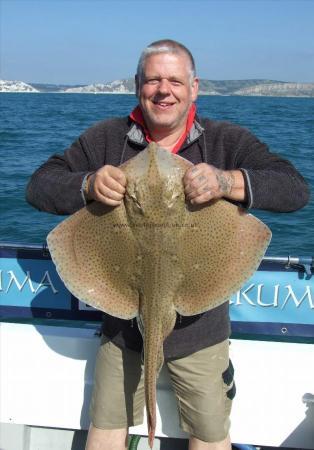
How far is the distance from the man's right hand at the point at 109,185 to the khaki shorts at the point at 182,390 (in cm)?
97

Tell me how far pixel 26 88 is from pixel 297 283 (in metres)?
204

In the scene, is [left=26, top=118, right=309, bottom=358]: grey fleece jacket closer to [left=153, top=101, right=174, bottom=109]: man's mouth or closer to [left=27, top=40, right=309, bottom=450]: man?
[left=27, top=40, right=309, bottom=450]: man

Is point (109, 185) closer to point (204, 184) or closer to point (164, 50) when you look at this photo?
point (204, 184)

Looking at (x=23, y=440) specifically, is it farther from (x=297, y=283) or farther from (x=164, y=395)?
(x=297, y=283)

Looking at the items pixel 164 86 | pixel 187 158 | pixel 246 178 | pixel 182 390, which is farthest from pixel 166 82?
pixel 182 390

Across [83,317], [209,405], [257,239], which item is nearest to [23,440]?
[83,317]

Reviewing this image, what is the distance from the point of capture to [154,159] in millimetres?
2234

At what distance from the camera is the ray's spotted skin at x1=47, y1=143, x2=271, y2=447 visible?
2.26 metres

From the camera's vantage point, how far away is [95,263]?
8.14 feet

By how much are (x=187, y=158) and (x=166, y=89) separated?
0.39 m

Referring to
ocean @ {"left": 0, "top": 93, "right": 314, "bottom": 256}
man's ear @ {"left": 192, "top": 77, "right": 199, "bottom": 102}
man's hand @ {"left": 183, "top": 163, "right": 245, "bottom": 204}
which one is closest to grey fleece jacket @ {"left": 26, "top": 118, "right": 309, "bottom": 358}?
man's ear @ {"left": 192, "top": 77, "right": 199, "bottom": 102}

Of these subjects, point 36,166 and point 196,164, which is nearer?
point 196,164

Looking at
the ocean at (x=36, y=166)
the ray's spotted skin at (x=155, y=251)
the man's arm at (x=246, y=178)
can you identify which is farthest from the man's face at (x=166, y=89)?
the ocean at (x=36, y=166)

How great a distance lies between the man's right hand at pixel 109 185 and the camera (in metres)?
2.24
